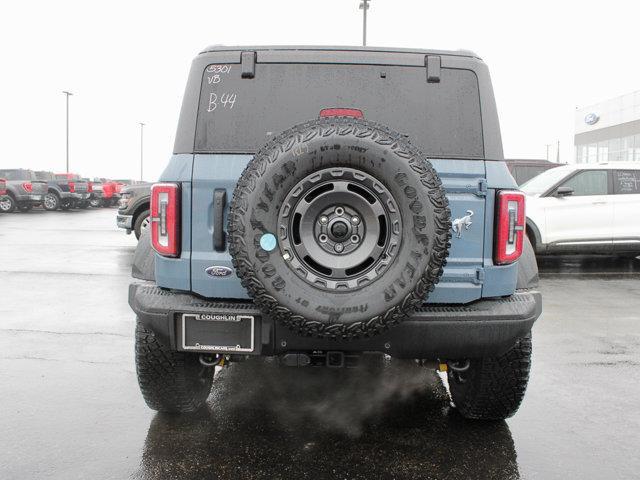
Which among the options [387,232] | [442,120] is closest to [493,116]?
[442,120]

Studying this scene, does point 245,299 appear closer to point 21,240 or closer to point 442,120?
point 442,120

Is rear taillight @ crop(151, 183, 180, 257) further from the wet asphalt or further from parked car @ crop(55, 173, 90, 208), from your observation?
parked car @ crop(55, 173, 90, 208)

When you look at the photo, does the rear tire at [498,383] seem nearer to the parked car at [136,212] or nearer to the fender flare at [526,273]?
the fender flare at [526,273]

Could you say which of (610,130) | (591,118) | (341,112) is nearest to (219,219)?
(341,112)

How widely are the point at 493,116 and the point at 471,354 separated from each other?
4.11 feet

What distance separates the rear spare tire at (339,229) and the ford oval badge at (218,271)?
1.04 feet

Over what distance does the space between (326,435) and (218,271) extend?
114cm

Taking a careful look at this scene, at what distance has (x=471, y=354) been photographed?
2.97 m

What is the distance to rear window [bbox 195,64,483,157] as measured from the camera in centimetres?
321

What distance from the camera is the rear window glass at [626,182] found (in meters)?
10.4

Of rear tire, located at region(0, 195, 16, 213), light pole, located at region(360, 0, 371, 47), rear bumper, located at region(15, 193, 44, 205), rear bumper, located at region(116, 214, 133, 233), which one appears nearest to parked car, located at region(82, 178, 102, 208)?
rear bumper, located at region(15, 193, 44, 205)

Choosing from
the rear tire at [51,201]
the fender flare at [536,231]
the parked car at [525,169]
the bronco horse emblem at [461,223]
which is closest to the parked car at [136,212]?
the fender flare at [536,231]

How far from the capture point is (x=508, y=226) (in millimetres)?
3117

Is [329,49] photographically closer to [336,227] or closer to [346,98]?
[346,98]
